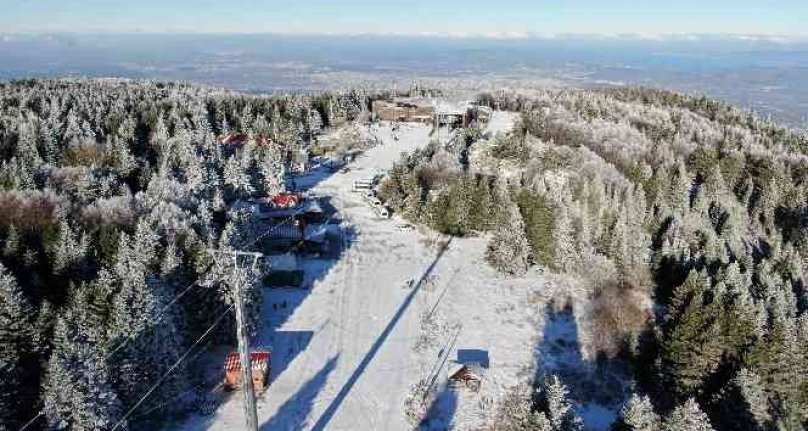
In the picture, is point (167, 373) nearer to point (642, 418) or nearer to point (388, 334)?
point (388, 334)

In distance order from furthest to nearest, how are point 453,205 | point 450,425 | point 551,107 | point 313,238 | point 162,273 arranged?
1. point 551,107
2. point 453,205
3. point 313,238
4. point 162,273
5. point 450,425

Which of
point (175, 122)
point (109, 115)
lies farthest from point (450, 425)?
point (109, 115)

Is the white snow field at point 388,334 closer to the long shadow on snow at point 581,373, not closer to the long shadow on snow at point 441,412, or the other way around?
the long shadow on snow at point 441,412

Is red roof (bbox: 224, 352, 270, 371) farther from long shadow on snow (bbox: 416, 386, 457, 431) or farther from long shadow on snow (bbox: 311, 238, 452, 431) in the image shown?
long shadow on snow (bbox: 416, 386, 457, 431)

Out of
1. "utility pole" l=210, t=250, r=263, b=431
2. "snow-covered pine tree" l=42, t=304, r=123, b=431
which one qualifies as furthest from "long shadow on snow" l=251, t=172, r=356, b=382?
"utility pole" l=210, t=250, r=263, b=431

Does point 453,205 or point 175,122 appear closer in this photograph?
point 453,205

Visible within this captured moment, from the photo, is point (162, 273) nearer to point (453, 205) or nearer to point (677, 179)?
point (453, 205)
